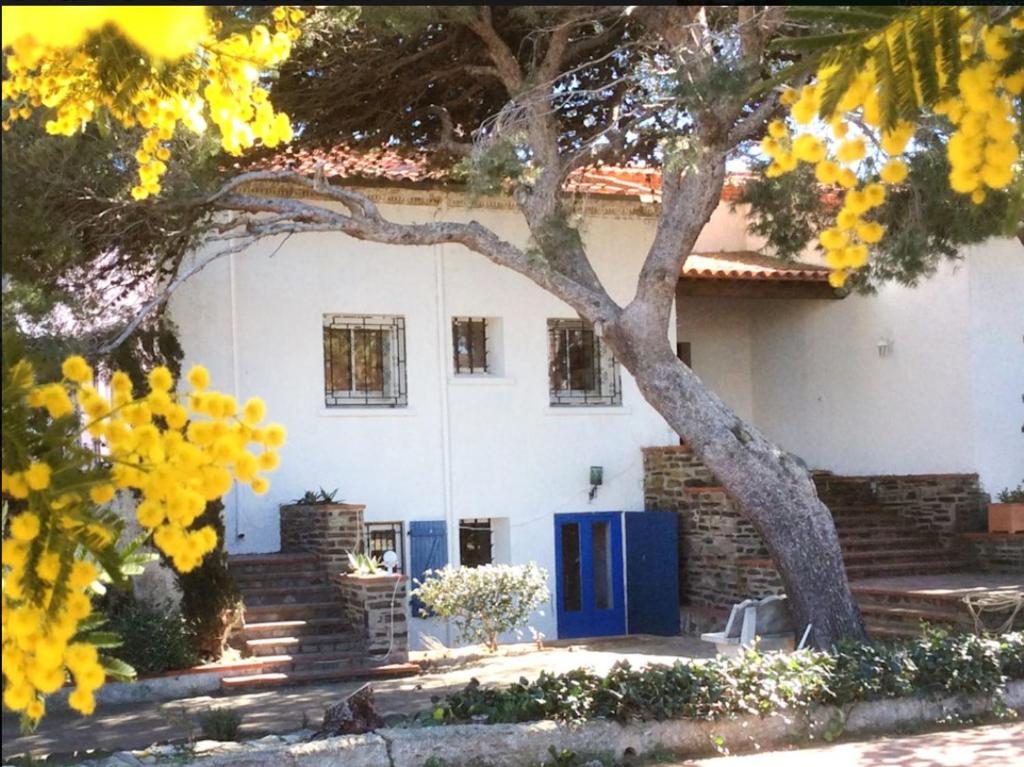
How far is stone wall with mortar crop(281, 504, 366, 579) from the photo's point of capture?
15875 mm

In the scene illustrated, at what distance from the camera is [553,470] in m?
18.2

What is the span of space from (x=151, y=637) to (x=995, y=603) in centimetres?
854

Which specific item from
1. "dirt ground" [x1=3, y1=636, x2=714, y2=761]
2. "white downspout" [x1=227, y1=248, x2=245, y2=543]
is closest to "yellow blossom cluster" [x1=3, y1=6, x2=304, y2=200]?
"dirt ground" [x1=3, y1=636, x2=714, y2=761]

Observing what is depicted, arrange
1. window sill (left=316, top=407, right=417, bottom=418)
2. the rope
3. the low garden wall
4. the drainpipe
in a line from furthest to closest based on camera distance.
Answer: the drainpipe < the low garden wall < window sill (left=316, top=407, right=417, bottom=418) < the rope

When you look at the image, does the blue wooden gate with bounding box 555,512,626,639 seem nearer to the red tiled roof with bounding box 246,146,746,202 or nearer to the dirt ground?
the dirt ground

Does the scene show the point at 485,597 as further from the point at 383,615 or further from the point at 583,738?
the point at 583,738

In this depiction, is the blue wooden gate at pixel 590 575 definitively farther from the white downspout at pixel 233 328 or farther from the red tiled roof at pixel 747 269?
the white downspout at pixel 233 328

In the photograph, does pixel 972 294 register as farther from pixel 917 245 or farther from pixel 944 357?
pixel 917 245

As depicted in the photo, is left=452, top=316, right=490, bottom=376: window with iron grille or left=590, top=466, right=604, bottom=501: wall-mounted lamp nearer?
left=452, top=316, right=490, bottom=376: window with iron grille

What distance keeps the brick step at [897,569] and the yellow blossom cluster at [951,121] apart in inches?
528

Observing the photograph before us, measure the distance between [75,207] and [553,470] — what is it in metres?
7.99

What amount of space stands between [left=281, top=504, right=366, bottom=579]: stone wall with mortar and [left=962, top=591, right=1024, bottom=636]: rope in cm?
680

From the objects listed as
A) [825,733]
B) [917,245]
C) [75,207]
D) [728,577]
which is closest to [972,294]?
[728,577]

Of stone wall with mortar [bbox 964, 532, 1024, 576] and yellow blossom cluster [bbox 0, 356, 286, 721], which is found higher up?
yellow blossom cluster [bbox 0, 356, 286, 721]
